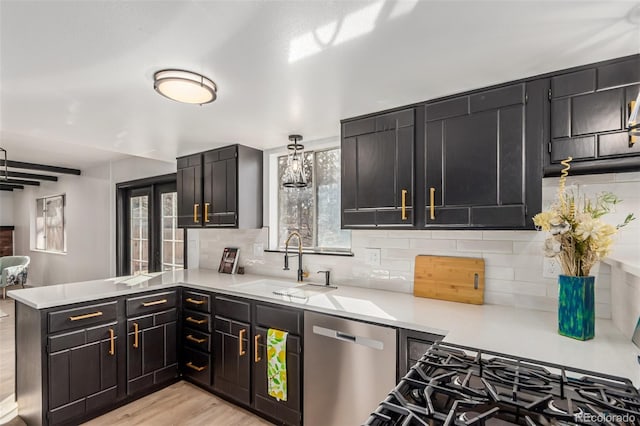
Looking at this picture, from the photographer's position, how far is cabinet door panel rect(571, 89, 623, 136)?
4.94 feet

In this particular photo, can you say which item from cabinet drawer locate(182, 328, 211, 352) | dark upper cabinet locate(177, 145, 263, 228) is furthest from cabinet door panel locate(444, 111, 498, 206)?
cabinet drawer locate(182, 328, 211, 352)

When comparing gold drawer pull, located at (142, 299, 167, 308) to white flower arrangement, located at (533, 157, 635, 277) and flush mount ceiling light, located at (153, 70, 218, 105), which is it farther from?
white flower arrangement, located at (533, 157, 635, 277)

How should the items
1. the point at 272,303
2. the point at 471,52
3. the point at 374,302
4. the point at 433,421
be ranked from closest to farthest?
the point at 433,421 → the point at 471,52 → the point at 374,302 → the point at 272,303

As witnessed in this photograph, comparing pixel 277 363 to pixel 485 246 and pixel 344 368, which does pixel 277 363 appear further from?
pixel 485 246

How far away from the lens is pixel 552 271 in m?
1.93

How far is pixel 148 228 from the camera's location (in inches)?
179

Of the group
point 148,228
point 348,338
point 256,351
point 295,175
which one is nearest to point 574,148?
point 348,338

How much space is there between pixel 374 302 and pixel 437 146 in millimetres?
1077

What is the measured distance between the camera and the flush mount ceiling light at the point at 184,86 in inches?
64.8

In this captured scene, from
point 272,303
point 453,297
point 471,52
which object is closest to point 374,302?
point 453,297

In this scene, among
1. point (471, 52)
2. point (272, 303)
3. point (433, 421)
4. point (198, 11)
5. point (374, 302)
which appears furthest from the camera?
point (272, 303)

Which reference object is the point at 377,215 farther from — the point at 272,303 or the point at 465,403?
the point at 465,403

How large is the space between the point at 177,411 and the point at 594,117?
10.8 feet

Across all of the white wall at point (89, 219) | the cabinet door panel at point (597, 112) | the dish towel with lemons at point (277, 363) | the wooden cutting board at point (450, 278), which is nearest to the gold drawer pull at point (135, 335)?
the dish towel with lemons at point (277, 363)
